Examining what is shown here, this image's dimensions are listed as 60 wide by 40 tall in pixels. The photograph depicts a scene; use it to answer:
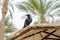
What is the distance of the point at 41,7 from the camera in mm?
16125

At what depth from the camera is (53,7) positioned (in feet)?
54.2

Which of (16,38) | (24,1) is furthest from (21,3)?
(16,38)

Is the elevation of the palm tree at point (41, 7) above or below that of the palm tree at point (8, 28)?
above

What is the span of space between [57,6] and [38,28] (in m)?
10.8

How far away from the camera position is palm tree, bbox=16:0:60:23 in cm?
1590

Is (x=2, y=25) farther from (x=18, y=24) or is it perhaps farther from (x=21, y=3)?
(x=18, y=24)

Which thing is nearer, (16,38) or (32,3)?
(16,38)

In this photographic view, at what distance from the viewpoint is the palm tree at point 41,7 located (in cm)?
1590

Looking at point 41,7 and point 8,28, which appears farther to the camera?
point 8,28

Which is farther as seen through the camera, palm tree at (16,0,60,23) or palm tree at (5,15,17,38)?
palm tree at (5,15,17,38)

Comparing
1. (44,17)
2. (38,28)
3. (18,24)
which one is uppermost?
(38,28)

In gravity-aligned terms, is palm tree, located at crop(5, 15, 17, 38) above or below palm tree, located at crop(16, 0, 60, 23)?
below

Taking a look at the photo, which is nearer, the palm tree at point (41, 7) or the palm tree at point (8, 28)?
the palm tree at point (41, 7)

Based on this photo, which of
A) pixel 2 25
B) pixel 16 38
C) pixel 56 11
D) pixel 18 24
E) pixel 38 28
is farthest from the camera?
pixel 18 24
